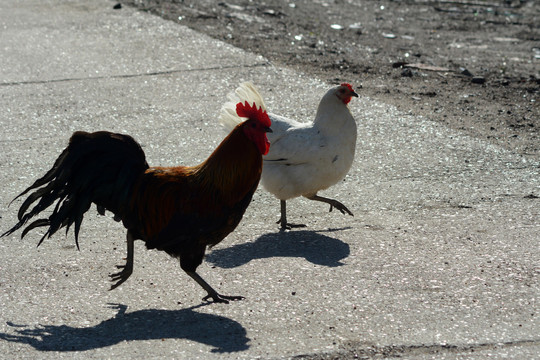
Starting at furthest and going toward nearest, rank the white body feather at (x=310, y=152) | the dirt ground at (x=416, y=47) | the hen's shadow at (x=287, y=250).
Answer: the dirt ground at (x=416, y=47) → the white body feather at (x=310, y=152) → the hen's shadow at (x=287, y=250)

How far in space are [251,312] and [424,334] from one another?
43.1 inches

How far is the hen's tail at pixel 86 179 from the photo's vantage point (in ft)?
16.4

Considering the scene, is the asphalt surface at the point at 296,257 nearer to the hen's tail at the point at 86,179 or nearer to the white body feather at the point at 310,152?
the white body feather at the point at 310,152

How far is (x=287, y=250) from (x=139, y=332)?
65.2 inches

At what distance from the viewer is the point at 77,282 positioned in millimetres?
5387

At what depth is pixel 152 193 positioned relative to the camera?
5.11m

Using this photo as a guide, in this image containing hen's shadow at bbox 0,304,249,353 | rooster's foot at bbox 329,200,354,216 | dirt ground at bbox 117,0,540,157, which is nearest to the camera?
hen's shadow at bbox 0,304,249,353

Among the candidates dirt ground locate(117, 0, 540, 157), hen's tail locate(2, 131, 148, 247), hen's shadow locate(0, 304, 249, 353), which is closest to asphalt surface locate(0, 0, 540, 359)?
hen's shadow locate(0, 304, 249, 353)

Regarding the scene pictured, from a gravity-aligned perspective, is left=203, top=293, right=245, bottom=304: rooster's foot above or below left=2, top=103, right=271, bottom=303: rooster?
below

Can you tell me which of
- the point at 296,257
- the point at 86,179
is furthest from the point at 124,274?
the point at 296,257

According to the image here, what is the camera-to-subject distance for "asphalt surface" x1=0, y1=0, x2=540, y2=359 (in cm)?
462

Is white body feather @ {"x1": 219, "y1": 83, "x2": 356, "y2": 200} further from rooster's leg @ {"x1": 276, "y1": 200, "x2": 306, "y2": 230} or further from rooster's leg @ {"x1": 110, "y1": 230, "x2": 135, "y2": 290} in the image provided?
rooster's leg @ {"x1": 110, "y1": 230, "x2": 135, "y2": 290}

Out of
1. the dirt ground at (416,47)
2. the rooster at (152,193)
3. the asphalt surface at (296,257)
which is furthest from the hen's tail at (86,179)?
the dirt ground at (416,47)

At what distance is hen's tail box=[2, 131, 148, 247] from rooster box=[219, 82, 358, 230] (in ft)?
5.50
